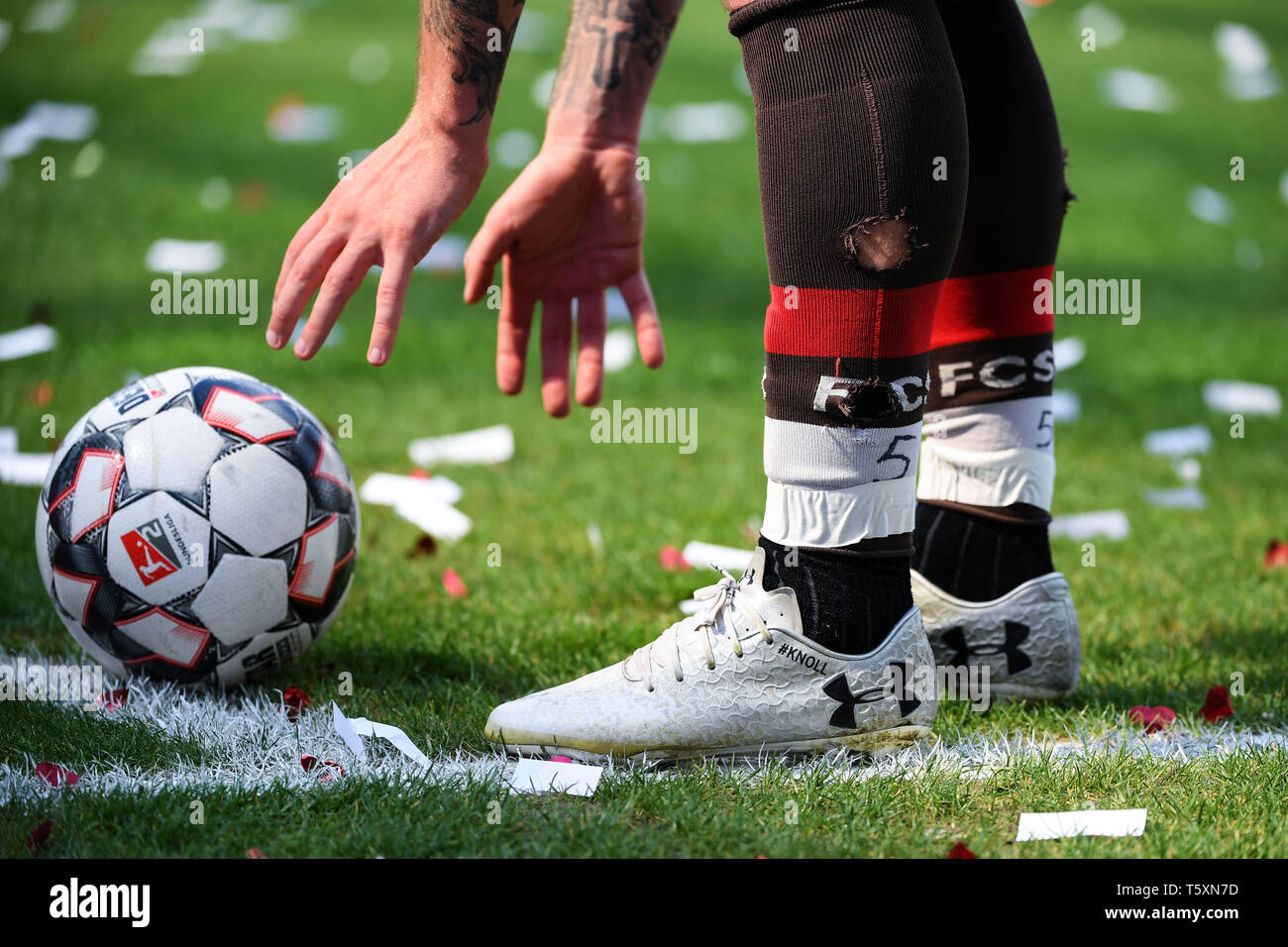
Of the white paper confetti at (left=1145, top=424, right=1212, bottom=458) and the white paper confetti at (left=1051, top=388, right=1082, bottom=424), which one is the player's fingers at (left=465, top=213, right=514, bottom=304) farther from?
the white paper confetti at (left=1051, top=388, right=1082, bottom=424)

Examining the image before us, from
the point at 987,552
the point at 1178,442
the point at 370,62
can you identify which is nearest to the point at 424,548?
the point at 987,552

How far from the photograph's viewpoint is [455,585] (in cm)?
357

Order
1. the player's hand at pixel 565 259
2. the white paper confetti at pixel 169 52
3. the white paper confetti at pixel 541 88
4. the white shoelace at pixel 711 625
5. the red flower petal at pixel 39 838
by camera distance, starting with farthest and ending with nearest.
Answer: the white paper confetti at pixel 169 52 < the white paper confetti at pixel 541 88 < the player's hand at pixel 565 259 < the white shoelace at pixel 711 625 < the red flower petal at pixel 39 838

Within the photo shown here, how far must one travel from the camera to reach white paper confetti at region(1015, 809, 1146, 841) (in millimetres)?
2068

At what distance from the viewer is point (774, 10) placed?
7.04 feet

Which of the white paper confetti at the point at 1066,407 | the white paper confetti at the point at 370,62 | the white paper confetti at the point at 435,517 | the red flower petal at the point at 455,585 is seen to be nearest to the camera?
the red flower petal at the point at 455,585

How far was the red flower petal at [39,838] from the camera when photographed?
1934mm

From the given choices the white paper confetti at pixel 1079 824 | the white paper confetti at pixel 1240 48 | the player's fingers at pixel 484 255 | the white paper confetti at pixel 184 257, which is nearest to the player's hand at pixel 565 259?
the player's fingers at pixel 484 255

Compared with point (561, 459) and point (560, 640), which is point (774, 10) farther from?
point (561, 459)

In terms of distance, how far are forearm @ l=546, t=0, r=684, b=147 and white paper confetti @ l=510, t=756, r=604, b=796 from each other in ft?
4.39

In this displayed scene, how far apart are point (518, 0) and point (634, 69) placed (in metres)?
0.41

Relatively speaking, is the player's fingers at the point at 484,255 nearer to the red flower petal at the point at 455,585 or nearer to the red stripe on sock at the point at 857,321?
the red stripe on sock at the point at 857,321

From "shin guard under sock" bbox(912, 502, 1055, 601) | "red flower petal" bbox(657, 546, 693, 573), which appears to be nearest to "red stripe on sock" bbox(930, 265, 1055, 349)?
"shin guard under sock" bbox(912, 502, 1055, 601)

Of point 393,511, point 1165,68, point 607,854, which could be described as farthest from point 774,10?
point 1165,68
